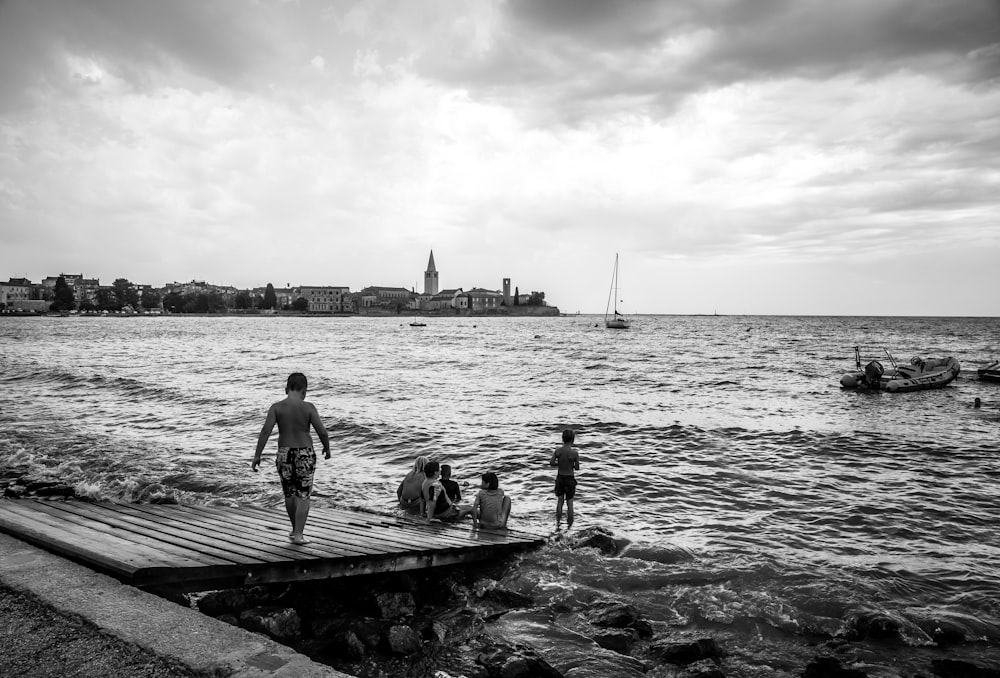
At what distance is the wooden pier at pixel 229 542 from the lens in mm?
6664

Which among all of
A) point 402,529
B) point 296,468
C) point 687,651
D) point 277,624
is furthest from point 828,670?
point 296,468

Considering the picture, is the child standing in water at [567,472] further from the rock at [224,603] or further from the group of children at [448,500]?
the rock at [224,603]

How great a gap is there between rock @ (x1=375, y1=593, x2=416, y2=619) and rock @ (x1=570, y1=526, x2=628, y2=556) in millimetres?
3706

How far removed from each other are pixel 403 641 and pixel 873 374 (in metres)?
40.9

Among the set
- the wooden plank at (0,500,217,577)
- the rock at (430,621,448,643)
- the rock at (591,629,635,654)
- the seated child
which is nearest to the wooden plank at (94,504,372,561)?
the wooden plank at (0,500,217,577)

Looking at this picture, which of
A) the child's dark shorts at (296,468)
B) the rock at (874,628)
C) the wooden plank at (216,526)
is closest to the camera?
the child's dark shorts at (296,468)

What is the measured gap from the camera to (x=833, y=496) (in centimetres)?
1519


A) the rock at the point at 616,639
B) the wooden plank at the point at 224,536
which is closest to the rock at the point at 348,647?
the wooden plank at the point at 224,536

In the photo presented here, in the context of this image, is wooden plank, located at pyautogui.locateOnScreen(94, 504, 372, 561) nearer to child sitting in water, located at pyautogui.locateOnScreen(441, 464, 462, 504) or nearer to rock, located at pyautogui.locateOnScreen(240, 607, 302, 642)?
rock, located at pyautogui.locateOnScreen(240, 607, 302, 642)

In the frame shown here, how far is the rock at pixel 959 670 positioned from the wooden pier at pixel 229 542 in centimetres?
572

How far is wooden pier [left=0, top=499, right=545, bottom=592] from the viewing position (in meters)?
6.66

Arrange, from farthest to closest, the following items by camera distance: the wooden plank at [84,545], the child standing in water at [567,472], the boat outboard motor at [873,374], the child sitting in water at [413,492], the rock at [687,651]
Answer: the boat outboard motor at [873,374], the child standing in water at [567,472], the child sitting in water at [413,492], the rock at [687,651], the wooden plank at [84,545]

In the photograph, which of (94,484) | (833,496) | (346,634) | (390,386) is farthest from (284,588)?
(390,386)

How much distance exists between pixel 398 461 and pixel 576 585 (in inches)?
390
